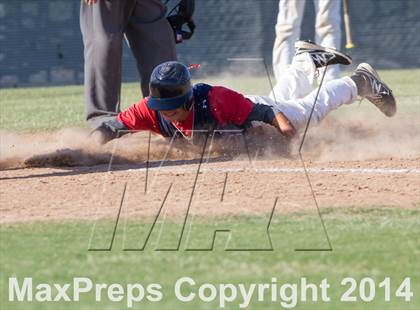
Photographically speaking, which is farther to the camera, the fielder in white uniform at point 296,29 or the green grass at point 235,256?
the fielder in white uniform at point 296,29

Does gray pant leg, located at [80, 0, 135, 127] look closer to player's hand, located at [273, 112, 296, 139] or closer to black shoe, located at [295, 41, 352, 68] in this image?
black shoe, located at [295, 41, 352, 68]

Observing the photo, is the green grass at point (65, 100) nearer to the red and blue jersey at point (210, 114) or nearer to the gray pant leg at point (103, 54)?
the gray pant leg at point (103, 54)

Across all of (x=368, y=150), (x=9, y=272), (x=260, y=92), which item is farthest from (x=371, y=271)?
(x=260, y=92)

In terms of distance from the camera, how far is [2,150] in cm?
953

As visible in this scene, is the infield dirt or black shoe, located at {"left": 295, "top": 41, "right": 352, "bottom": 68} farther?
black shoe, located at {"left": 295, "top": 41, "right": 352, "bottom": 68}

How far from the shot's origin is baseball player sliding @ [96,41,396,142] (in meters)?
8.59

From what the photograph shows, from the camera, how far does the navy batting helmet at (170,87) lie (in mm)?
8508

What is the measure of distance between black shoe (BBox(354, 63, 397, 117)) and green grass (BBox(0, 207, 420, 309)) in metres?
3.17

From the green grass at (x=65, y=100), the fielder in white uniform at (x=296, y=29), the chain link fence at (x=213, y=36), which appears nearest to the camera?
the green grass at (x=65, y=100)

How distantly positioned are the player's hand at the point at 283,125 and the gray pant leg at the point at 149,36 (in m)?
2.22

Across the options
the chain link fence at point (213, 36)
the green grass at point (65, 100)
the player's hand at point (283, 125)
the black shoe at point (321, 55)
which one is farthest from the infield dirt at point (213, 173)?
the chain link fence at point (213, 36)

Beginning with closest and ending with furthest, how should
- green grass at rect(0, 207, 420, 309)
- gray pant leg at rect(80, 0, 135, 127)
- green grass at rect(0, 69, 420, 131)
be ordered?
green grass at rect(0, 207, 420, 309)
gray pant leg at rect(80, 0, 135, 127)
green grass at rect(0, 69, 420, 131)

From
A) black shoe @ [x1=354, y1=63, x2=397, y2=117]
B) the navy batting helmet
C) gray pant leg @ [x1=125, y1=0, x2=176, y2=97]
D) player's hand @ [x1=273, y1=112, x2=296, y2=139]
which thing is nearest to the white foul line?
player's hand @ [x1=273, y1=112, x2=296, y2=139]

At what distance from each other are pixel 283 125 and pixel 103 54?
2.37 m
